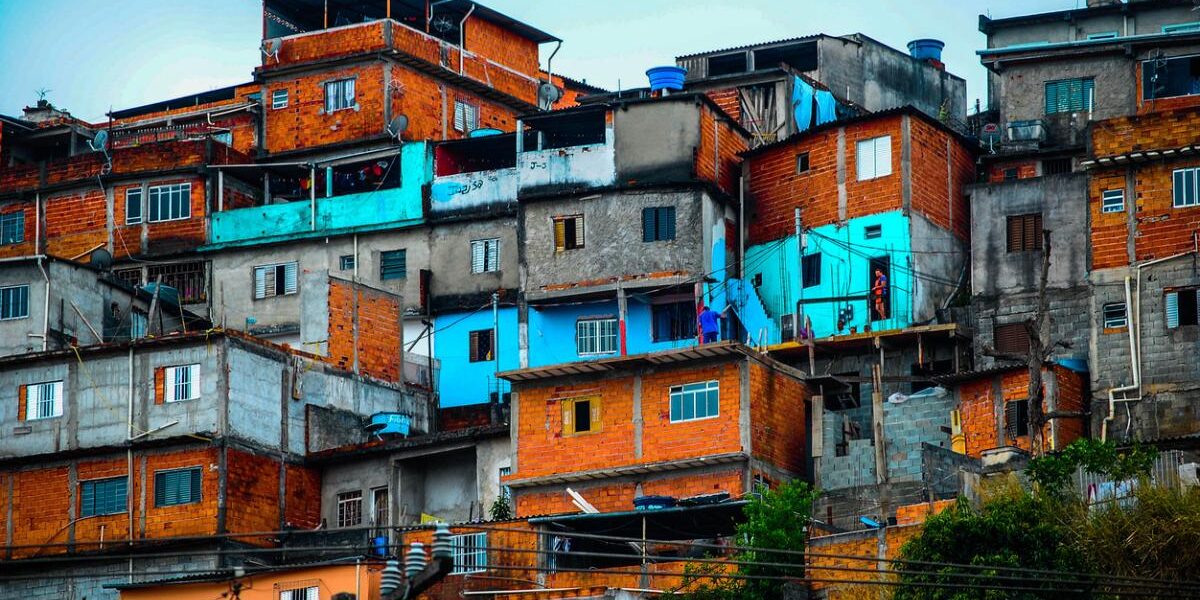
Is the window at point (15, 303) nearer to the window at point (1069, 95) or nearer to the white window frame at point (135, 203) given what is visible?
the white window frame at point (135, 203)

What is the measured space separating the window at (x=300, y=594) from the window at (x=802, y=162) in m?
16.4

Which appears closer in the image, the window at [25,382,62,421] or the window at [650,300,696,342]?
the window at [25,382,62,421]

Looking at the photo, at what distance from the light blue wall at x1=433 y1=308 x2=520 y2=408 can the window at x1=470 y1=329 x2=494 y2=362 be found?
0.11 m

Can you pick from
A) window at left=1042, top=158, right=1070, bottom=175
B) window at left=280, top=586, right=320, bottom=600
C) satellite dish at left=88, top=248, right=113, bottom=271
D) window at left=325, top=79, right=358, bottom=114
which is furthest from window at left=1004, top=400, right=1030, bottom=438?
satellite dish at left=88, top=248, right=113, bottom=271

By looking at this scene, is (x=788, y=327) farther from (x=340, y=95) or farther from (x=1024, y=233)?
(x=340, y=95)

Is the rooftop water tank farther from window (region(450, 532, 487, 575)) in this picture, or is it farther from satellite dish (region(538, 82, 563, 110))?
window (region(450, 532, 487, 575))

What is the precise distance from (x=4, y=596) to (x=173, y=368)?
6.38m

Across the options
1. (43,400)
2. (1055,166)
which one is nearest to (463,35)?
(43,400)

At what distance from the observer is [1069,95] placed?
55.2m

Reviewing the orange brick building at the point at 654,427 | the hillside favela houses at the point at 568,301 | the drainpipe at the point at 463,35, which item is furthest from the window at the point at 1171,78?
the drainpipe at the point at 463,35

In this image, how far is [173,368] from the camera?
170 feet

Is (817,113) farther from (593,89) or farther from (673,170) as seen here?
(593,89)

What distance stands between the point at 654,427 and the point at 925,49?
22.0 meters

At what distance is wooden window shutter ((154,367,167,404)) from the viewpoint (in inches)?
2029
